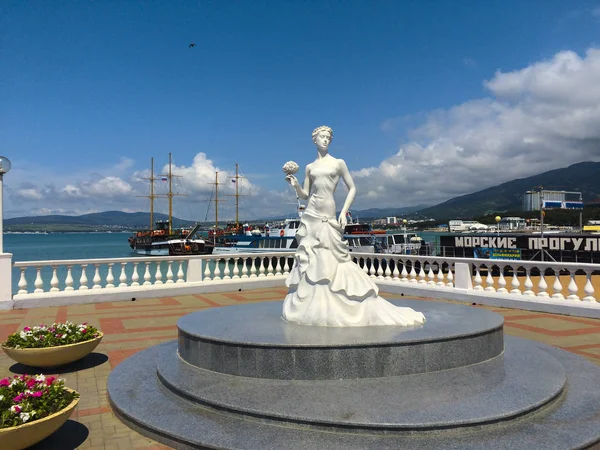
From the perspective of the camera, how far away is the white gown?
20.9ft

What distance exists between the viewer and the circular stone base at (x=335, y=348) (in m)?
5.15

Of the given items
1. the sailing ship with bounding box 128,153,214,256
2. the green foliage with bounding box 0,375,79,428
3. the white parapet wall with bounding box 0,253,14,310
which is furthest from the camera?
the sailing ship with bounding box 128,153,214,256

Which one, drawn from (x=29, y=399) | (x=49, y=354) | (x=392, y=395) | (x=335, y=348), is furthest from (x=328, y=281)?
(x=49, y=354)

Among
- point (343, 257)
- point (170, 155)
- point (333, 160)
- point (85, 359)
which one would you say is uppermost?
point (170, 155)

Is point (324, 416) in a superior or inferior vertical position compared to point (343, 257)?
inferior

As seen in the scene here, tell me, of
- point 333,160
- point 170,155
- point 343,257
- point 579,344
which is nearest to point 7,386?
point 343,257

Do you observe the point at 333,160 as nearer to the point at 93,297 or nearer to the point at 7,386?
the point at 7,386

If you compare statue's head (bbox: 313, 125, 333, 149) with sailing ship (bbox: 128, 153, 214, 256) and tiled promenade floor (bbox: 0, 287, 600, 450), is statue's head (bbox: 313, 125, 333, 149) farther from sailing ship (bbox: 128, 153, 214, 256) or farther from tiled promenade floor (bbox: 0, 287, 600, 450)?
sailing ship (bbox: 128, 153, 214, 256)

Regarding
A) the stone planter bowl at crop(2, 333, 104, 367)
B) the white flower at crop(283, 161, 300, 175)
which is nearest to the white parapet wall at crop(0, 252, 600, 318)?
the white flower at crop(283, 161, 300, 175)

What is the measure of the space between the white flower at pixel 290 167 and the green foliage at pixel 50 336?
3930 mm

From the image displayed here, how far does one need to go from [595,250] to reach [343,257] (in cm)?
1977

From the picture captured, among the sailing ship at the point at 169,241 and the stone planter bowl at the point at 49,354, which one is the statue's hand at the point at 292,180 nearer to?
the stone planter bowl at the point at 49,354

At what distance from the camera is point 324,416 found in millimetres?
4145

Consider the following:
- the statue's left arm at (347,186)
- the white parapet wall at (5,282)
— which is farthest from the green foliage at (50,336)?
the white parapet wall at (5,282)
